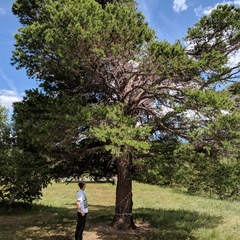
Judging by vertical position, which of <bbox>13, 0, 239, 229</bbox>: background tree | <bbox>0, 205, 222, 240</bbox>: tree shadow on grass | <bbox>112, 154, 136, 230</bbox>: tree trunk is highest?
<bbox>13, 0, 239, 229</bbox>: background tree

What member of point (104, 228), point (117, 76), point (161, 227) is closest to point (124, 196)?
point (104, 228)

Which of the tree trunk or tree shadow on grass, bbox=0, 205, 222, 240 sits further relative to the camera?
the tree trunk

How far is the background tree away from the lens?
779cm

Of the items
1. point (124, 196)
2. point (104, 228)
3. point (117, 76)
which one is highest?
point (117, 76)

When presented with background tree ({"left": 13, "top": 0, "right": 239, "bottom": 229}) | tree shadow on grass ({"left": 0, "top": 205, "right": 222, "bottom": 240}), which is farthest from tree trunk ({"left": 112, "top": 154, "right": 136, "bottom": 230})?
tree shadow on grass ({"left": 0, "top": 205, "right": 222, "bottom": 240})

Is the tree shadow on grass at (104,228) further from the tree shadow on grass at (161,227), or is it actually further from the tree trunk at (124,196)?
the tree trunk at (124,196)

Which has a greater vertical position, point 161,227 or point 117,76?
point 117,76

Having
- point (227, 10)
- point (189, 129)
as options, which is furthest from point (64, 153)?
point (227, 10)

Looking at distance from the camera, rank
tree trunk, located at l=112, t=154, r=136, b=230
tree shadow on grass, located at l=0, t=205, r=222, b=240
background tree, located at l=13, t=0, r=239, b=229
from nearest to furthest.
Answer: background tree, located at l=13, t=0, r=239, b=229, tree shadow on grass, located at l=0, t=205, r=222, b=240, tree trunk, located at l=112, t=154, r=136, b=230

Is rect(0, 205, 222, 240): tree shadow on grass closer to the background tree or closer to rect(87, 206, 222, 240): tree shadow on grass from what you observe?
rect(87, 206, 222, 240): tree shadow on grass

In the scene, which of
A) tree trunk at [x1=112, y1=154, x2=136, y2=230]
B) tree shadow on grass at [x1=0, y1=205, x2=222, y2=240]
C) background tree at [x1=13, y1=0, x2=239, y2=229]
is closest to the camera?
background tree at [x1=13, y1=0, x2=239, y2=229]

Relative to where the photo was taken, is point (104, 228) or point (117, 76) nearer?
point (117, 76)

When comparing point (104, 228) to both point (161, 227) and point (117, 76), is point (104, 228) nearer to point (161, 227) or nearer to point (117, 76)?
point (161, 227)

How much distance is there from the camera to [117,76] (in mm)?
10250
